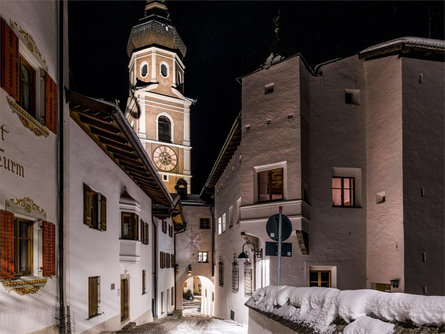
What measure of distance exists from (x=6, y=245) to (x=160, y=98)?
52.6 metres

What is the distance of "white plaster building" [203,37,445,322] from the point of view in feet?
49.2

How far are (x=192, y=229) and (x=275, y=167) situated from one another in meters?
25.9

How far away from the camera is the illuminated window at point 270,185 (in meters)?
16.4

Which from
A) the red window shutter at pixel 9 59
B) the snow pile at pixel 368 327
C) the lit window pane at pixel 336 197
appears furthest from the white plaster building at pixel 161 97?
the snow pile at pixel 368 327

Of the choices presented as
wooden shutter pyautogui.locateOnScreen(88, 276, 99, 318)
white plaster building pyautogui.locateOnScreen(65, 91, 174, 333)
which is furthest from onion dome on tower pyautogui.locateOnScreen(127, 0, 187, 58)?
wooden shutter pyautogui.locateOnScreen(88, 276, 99, 318)

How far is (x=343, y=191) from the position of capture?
16719mm

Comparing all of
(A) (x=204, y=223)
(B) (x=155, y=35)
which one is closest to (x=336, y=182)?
(A) (x=204, y=223)

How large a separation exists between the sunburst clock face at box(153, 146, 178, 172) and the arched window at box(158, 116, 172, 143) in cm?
115

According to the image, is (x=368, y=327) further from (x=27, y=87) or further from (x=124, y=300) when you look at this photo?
(x=124, y=300)

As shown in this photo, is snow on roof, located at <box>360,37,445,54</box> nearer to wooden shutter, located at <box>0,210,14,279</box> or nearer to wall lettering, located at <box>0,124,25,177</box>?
wall lettering, located at <box>0,124,25,177</box>

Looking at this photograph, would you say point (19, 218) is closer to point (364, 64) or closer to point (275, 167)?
point (275, 167)

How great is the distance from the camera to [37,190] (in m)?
8.62

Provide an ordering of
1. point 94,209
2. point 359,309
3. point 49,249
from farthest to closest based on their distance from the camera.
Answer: point 94,209, point 49,249, point 359,309

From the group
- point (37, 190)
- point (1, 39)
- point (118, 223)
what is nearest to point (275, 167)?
point (118, 223)
